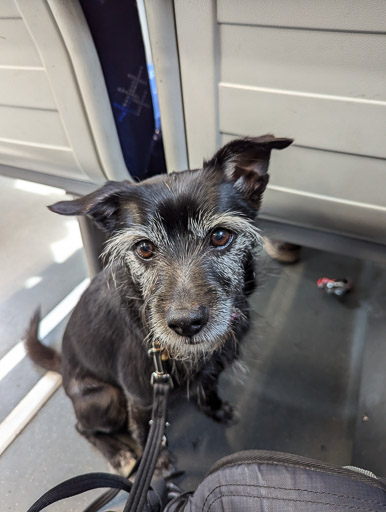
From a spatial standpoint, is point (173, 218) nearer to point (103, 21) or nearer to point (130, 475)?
point (103, 21)

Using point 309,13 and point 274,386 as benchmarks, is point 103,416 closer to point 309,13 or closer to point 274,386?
point 274,386

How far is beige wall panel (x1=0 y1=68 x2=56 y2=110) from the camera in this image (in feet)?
4.02

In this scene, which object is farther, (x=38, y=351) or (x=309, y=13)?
(x=38, y=351)

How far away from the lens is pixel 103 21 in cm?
116

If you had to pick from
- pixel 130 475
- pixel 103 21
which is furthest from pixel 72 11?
pixel 130 475

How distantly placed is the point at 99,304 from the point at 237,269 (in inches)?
20.5

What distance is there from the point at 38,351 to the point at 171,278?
0.84 metres

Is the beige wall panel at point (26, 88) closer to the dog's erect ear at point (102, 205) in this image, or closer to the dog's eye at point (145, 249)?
the dog's erect ear at point (102, 205)

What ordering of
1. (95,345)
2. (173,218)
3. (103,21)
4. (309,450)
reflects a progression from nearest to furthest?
(173,218) → (103,21) → (95,345) → (309,450)

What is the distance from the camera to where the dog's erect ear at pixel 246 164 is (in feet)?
3.14

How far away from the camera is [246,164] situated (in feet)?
3.40

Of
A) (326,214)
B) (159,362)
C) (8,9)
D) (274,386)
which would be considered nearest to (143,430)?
(159,362)

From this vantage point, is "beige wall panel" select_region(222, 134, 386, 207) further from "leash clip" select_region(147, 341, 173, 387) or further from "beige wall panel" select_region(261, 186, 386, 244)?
"leash clip" select_region(147, 341, 173, 387)

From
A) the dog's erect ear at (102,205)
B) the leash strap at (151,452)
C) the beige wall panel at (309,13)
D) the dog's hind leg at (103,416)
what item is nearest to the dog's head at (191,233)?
the dog's erect ear at (102,205)
